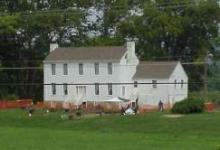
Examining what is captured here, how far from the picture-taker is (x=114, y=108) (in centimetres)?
7156

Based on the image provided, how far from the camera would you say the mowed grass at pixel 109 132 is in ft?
103

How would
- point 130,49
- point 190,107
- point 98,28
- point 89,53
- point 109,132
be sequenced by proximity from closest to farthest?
point 109,132 → point 190,107 → point 130,49 → point 89,53 → point 98,28

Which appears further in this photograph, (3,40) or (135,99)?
(3,40)

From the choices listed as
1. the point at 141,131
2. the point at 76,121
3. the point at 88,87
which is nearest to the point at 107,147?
the point at 141,131

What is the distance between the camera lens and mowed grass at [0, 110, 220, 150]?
3137cm

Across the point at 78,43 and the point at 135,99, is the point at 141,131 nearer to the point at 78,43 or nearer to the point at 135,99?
the point at 135,99

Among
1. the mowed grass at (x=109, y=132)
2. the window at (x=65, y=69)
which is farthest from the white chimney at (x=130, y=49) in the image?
the mowed grass at (x=109, y=132)

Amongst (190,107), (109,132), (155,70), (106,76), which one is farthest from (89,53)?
(109,132)

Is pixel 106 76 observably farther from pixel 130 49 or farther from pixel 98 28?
pixel 98 28

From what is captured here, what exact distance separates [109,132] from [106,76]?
114ft

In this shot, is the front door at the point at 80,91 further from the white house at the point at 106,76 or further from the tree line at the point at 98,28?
the tree line at the point at 98,28

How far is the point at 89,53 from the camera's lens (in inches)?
3233

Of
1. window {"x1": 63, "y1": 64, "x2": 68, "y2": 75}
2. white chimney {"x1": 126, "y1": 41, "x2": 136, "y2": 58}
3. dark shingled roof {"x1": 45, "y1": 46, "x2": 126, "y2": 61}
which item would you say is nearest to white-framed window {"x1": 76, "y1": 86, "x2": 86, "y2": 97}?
window {"x1": 63, "y1": 64, "x2": 68, "y2": 75}

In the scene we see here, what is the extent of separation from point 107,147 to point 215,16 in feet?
217
